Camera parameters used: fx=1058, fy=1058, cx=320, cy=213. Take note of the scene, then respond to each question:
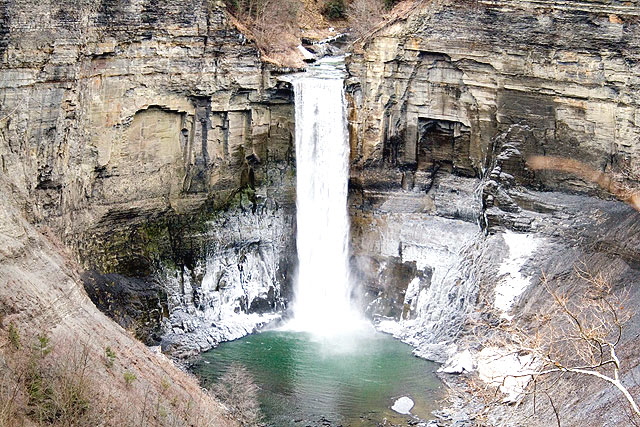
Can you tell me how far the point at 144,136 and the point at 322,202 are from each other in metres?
8.10

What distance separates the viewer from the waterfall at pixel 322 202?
4238cm

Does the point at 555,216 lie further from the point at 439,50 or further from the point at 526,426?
the point at 526,426

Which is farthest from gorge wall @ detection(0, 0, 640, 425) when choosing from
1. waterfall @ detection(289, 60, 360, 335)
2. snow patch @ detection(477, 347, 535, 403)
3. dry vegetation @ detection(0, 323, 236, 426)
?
dry vegetation @ detection(0, 323, 236, 426)

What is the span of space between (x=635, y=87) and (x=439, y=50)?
784 centimetres

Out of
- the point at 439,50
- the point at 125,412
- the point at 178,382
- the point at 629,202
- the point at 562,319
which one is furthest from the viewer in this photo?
the point at 439,50

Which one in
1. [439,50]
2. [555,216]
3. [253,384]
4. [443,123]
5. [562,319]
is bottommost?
[253,384]

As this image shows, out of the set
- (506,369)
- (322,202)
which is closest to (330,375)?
(506,369)

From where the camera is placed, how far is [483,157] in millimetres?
41656

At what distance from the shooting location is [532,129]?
131ft

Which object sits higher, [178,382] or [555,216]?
[555,216]

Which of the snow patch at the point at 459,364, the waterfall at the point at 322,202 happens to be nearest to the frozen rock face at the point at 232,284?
the waterfall at the point at 322,202

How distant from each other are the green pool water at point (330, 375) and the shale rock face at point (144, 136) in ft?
11.6

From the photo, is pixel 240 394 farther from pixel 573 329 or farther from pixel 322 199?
pixel 322 199

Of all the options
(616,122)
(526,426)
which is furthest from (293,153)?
(526,426)
